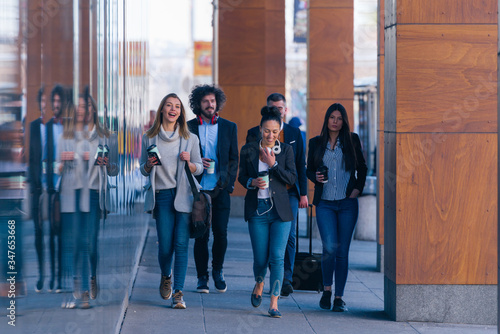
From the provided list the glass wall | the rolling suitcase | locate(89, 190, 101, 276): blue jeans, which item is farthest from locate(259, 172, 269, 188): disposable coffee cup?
locate(89, 190, 101, 276): blue jeans

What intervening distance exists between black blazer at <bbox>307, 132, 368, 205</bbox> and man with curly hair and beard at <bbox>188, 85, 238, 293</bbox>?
73 centimetres

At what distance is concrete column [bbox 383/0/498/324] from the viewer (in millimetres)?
6723

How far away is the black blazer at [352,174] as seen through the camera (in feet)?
23.8

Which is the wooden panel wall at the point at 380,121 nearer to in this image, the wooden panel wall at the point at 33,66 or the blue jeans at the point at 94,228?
the blue jeans at the point at 94,228

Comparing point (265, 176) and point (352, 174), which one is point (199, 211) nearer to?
point (265, 176)

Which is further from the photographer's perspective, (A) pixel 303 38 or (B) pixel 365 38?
(B) pixel 365 38

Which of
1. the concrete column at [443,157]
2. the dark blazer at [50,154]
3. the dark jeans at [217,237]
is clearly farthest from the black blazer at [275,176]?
the dark blazer at [50,154]

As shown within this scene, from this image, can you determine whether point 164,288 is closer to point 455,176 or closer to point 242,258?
point 455,176

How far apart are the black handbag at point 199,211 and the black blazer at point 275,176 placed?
36 cm

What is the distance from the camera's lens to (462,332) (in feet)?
21.2

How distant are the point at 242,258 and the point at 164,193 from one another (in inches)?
158

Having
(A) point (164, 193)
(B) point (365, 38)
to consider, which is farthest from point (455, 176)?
(B) point (365, 38)

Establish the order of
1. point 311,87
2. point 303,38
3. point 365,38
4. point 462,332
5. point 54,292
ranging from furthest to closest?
point 365,38 → point 303,38 → point 311,87 → point 462,332 → point 54,292

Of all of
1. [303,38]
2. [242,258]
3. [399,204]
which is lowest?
[242,258]
